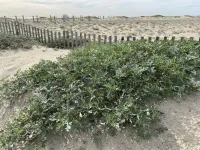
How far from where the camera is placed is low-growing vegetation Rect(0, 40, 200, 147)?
3.22 m

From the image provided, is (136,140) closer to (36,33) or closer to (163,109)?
(163,109)

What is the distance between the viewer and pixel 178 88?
3.75 m

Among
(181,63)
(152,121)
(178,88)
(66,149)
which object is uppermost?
(181,63)

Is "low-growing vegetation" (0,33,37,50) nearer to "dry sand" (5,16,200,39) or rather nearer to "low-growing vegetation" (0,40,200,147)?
"low-growing vegetation" (0,40,200,147)

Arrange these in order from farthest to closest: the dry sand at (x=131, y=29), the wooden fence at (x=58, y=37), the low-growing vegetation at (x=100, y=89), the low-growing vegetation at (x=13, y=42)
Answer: the dry sand at (x=131, y=29) < the low-growing vegetation at (x=13, y=42) < the wooden fence at (x=58, y=37) < the low-growing vegetation at (x=100, y=89)

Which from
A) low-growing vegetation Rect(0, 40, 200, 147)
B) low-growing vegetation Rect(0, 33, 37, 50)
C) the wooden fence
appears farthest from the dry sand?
low-growing vegetation Rect(0, 40, 200, 147)

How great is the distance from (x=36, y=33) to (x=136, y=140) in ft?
30.8

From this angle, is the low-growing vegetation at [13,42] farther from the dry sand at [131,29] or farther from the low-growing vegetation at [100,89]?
the dry sand at [131,29]

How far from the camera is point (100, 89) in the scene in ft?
11.6

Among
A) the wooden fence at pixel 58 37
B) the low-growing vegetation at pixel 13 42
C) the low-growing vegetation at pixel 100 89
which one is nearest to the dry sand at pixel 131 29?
the wooden fence at pixel 58 37

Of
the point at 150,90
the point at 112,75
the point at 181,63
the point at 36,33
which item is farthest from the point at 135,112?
the point at 36,33

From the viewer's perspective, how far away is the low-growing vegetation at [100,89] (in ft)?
10.6

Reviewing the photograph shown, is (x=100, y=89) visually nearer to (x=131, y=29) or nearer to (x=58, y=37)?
(x=58, y=37)

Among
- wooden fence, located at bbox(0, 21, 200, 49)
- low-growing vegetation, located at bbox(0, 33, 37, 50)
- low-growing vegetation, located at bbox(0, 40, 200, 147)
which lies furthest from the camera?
low-growing vegetation, located at bbox(0, 33, 37, 50)
